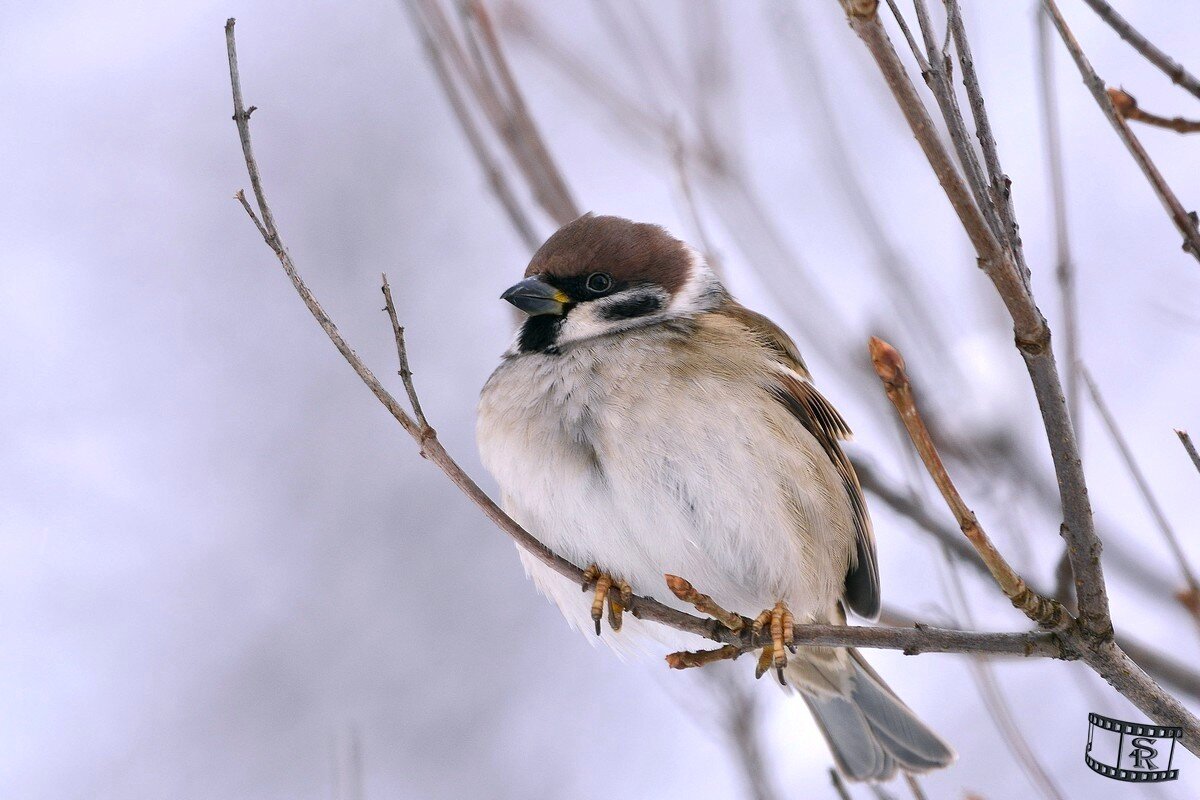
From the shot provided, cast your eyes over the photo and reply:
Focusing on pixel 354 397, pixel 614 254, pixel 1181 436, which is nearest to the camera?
pixel 1181 436

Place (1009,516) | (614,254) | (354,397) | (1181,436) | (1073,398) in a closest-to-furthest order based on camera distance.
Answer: (1181,436) → (1073,398) → (1009,516) → (614,254) → (354,397)

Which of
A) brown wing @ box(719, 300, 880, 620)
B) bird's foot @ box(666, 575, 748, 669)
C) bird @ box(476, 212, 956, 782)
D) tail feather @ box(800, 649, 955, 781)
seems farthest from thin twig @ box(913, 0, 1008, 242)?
tail feather @ box(800, 649, 955, 781)

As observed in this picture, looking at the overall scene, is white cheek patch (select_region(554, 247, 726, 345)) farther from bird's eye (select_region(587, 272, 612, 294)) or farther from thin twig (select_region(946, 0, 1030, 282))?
thin twig (select_region(946, 0, 1030, 282))

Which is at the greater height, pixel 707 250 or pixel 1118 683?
pixel 707 250

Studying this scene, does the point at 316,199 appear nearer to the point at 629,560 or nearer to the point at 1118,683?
the point at 629,560

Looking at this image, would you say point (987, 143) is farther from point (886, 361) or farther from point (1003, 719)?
point (1003, 719)

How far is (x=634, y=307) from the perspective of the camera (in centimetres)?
338

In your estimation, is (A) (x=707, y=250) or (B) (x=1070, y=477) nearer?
(B) (x=1070, y=477)

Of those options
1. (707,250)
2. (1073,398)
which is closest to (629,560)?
(707,250)

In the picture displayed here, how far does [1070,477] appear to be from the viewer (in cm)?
172

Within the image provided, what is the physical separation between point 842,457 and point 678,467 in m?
0.59

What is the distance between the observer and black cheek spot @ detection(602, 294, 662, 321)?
131 inches

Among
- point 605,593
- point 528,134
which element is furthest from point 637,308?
point 605,593

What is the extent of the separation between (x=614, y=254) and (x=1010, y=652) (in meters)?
1.83
